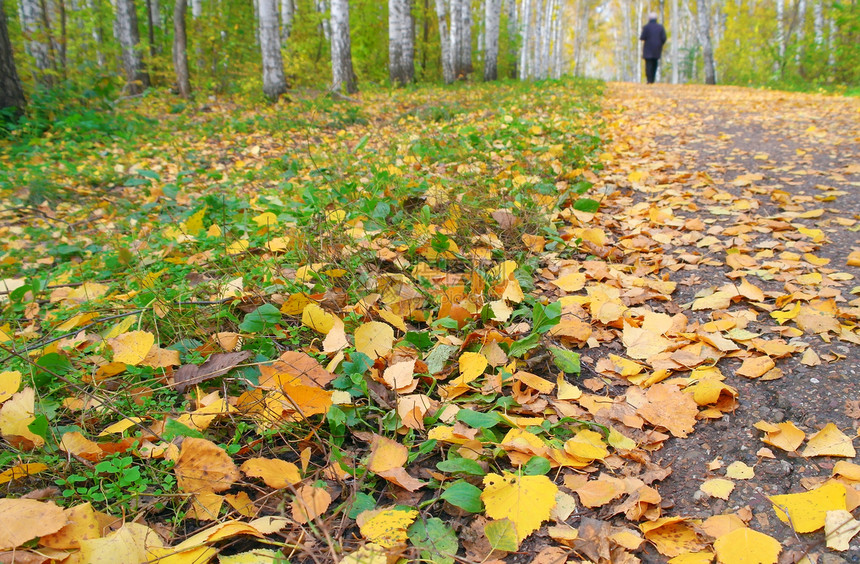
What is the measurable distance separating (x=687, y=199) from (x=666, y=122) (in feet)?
11.5

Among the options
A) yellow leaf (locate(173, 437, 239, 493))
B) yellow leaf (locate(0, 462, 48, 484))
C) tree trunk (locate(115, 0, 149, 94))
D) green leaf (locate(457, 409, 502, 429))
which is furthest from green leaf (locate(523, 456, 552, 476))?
tree trunk (locate(115, 0, 149, 94))

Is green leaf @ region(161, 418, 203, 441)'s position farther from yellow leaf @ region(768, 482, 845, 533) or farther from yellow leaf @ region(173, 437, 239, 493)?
yellow leaf @ region(768, 482, 845, 533)

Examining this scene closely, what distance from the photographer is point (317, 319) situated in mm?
1572

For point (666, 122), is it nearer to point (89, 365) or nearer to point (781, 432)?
point (781, 432)

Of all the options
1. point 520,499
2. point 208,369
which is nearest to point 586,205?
point 520,499

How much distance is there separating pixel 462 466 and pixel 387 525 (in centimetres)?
22

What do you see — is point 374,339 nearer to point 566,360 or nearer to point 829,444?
point 566,360

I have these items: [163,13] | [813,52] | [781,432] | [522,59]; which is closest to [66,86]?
[163,13]

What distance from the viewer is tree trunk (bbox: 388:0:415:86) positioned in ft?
30.5

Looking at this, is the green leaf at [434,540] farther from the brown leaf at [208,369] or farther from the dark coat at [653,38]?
the dark coat at [653,38]

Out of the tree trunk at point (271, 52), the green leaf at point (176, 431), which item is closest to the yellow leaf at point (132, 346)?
the green leaf at point (176, 431)

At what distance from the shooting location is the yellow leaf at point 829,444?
1132 millimetres

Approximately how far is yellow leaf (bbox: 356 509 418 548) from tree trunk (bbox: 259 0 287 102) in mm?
7416

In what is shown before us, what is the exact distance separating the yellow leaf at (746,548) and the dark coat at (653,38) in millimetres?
13723
